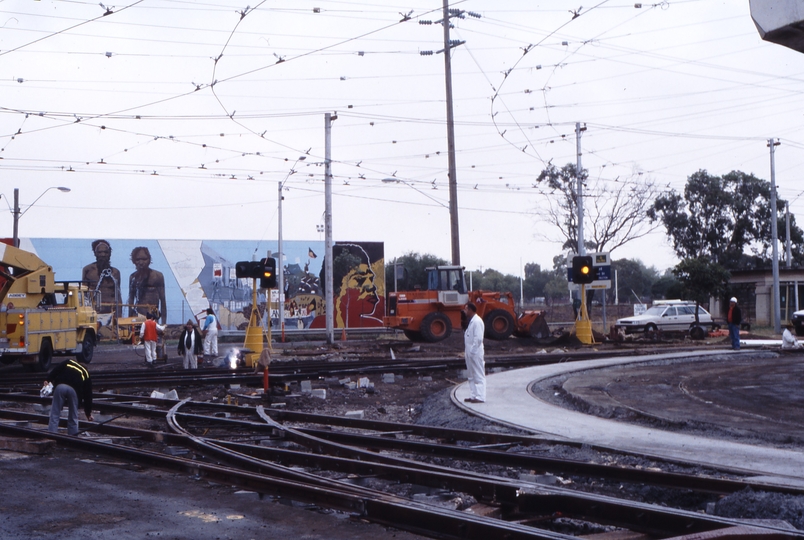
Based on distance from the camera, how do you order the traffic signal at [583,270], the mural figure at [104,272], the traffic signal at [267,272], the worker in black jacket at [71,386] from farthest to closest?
1. the mural figure at [104,272]
2. the traffic signal at [583,270]
3. the traffic signal at [267,272]
4. the worker in black jacket at [71,386]

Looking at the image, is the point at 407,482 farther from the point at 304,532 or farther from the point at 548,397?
the point at 548,397

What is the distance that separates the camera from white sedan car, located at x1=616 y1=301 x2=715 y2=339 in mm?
39312

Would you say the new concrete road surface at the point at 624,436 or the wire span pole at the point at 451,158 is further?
the wire span pole at the point at 451,158

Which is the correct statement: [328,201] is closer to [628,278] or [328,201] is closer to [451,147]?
[451,147]

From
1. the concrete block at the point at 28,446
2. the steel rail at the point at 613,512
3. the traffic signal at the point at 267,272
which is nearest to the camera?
the steel rail at the point at 613,512

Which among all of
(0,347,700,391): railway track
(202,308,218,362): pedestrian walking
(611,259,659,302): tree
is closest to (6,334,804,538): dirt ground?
(0,347,700,391): railway track

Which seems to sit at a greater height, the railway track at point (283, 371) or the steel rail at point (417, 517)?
the steel rail at point (417, 517)

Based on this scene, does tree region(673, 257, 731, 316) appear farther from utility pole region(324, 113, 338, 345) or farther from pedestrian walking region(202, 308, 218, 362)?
pedestrian walking region(202, 308, 218, 362)

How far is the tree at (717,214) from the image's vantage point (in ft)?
208

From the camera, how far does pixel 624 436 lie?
34.8 ft

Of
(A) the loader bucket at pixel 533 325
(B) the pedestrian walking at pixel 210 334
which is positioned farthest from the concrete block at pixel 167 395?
(A) the loader bucket at pixel 533 325

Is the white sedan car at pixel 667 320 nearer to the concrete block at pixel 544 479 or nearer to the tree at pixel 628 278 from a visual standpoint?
the concrete block at pixel 544 479

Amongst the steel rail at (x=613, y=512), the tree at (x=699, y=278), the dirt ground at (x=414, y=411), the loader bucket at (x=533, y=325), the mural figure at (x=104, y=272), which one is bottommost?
the dirt ground at (x=414, y=411)

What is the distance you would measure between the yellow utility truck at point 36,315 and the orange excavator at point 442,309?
39.4 feet
